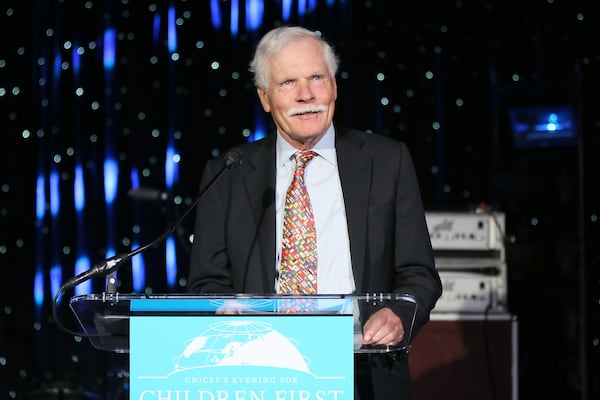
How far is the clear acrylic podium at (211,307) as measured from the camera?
168 cm

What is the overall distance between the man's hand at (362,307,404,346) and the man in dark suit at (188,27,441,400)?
0.36 m

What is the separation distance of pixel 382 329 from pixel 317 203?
1.95ft

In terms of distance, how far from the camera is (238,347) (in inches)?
65.4

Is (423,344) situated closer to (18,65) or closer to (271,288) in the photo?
(271,288)

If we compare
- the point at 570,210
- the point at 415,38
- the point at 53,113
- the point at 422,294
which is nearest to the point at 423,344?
the point at 570,210

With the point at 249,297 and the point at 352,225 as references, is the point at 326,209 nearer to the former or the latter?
the point at 352,225

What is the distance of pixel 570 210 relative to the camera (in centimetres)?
412

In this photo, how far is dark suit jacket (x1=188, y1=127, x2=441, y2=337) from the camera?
219cm

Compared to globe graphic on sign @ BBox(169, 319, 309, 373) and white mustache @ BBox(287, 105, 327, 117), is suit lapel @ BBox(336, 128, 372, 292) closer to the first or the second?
white mustache @ BBox(287, 105, 327, 117)

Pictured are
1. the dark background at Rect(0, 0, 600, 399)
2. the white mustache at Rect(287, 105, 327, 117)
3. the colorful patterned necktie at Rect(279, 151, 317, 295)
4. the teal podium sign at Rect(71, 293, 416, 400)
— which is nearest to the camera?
the teal podium sign at Rect(71, 293, 416, 400)

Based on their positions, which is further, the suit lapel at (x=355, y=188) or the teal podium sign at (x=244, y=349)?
the suit lapel at (x=355, y=188)

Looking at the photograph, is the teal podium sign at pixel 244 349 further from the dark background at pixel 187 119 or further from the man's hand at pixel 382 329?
the dark background at pixel 187 119

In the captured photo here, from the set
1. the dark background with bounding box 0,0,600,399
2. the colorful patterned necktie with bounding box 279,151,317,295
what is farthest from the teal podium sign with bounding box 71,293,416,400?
the dark background with bounding box 0,0,600,399

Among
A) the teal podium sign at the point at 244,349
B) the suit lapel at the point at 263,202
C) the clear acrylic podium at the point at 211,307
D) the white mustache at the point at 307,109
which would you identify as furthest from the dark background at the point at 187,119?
the teal podium sign at the point at 244,349
